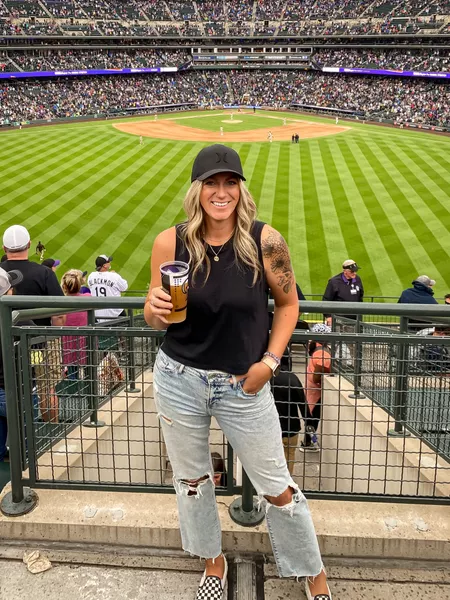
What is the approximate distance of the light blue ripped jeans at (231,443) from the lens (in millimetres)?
2969

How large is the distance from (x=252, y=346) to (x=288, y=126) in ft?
152

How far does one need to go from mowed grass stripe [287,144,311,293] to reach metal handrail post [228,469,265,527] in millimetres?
14044

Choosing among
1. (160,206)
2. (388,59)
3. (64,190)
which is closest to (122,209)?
(160,206)

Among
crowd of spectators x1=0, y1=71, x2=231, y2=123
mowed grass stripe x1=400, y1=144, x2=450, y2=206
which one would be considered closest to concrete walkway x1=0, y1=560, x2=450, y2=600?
mowed grass stripe x1=400, y1=144, x2=450, y2=206

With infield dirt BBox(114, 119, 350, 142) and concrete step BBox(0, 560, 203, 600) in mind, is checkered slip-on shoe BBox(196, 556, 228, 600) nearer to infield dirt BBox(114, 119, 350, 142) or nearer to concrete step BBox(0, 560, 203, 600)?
concrete step BBox(0, 560, 203, 600)

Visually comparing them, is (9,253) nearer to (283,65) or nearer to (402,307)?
(402,307)

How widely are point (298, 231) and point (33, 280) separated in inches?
686

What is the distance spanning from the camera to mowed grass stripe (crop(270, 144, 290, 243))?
892 inches

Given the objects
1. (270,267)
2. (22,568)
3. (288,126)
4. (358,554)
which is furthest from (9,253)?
(288,126)

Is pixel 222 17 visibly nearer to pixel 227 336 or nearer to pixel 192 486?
pixel 227 336

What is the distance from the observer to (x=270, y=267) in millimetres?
2957

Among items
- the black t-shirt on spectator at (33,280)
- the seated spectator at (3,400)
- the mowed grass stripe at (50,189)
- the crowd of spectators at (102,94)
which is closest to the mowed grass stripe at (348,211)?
the mowed grass stripe at (50,189)

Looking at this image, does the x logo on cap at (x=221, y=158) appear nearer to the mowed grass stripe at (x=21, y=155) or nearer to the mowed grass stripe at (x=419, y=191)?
the mowed grass stripe at (x=419, y=191)

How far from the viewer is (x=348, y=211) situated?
24.2m
